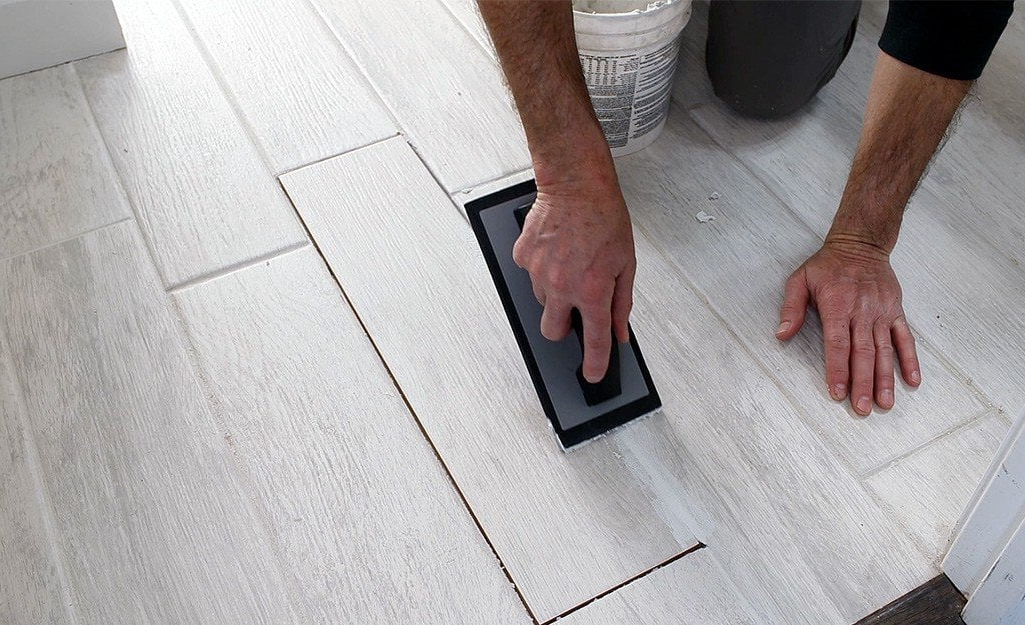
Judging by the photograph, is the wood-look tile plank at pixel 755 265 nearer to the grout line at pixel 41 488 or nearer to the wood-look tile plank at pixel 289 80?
the wood-look tile plank at pixel 289 80

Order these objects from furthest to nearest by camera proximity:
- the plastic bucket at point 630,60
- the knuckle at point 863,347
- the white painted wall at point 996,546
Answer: the plastic bucket at point 630,60
the knuckle at point 863,347
the white painted wall at point 996,546

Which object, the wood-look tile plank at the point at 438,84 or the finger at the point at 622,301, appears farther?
the wood-look tile plank at the point at 438,84

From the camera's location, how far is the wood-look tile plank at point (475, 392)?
0.93m

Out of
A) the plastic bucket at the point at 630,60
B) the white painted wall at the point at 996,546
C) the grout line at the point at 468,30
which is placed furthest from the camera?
the grout line at the point at 468,30

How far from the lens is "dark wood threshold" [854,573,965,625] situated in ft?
2.85

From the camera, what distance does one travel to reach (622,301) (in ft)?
2.84

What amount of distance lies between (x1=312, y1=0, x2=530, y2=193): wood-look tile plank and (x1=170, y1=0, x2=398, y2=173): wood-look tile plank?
0.12 ft

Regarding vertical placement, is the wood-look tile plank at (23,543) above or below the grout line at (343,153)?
below

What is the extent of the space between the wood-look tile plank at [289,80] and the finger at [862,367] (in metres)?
0.74

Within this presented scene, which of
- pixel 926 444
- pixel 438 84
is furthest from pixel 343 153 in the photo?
pixel 926 444

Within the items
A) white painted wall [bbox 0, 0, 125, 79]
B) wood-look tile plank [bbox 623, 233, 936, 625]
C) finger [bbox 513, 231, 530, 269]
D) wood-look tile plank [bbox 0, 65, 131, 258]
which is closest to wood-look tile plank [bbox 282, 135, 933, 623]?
wood-look tile plank [bbox 623, 233, 936, 625]

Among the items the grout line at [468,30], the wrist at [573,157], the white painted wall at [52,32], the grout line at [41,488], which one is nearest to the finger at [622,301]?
the wrist at [573,157]

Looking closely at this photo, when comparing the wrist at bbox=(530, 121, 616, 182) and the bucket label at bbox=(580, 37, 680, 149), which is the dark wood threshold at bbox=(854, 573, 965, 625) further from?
the bucket label at bbox=(580, 37, 680, 149)

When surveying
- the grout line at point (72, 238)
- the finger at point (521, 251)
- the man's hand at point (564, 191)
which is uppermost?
the man's hand at point (564, 191)
